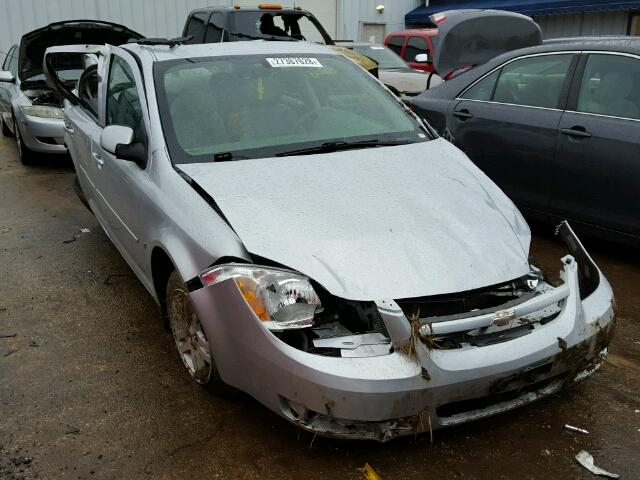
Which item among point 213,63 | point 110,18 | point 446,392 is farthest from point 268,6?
point 446,392

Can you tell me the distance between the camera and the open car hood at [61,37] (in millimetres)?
8703

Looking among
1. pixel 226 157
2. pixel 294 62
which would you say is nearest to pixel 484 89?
pixel 294 62

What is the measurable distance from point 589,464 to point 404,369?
0.90 meters

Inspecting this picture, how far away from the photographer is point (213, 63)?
3838mm

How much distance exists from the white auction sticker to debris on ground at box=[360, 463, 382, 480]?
2409 millimetres

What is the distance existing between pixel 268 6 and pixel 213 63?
5.65 meters

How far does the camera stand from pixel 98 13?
14.0 m

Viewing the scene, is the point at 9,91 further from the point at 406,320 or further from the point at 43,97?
the point at 406,320

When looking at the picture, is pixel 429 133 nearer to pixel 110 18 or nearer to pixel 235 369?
pixel 235 369

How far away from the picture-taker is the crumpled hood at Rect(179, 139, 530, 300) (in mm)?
2566

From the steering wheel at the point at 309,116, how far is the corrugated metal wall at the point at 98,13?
12.0m

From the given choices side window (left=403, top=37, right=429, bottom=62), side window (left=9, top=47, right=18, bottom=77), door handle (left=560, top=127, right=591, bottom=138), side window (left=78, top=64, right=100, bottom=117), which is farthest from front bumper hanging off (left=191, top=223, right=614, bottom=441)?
Answer: side window (left=403, top=37, right=429, bottom=62)

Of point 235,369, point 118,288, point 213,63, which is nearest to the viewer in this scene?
point 235,369

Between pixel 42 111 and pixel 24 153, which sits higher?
pixel 42 111
